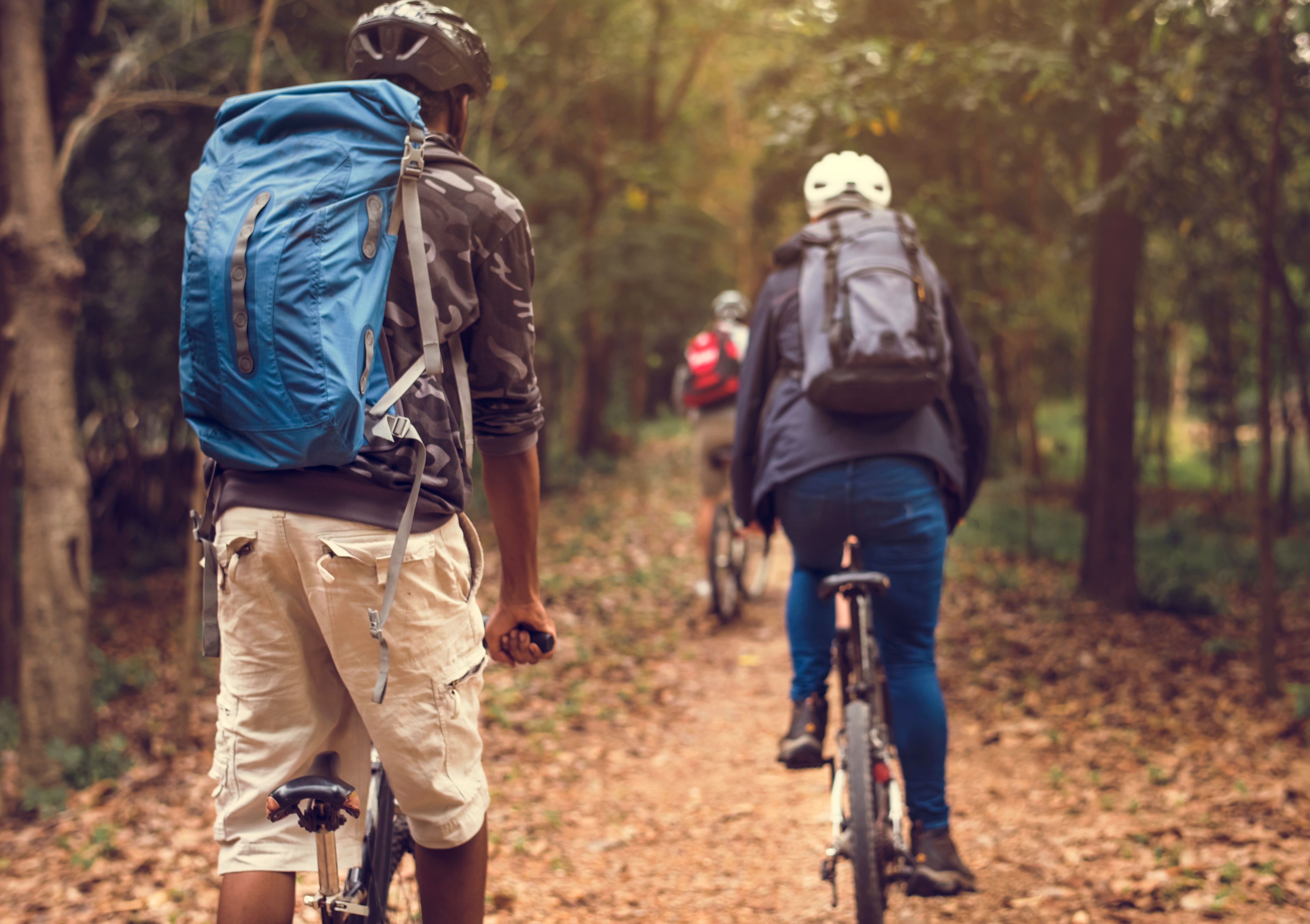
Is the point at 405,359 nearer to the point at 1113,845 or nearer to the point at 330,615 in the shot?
the point at 330,615

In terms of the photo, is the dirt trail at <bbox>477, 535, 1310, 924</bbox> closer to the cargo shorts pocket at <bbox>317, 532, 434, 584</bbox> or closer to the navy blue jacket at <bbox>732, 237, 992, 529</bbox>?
the navy blue jacket at <bbox>732, 237, 992, 529</bbox>

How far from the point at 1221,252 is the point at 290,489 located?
10088 millimetres

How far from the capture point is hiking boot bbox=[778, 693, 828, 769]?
352cm

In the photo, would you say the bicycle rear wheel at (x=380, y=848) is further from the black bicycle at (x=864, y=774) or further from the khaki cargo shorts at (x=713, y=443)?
the khaki cargo shorts at (x=713, y=443)

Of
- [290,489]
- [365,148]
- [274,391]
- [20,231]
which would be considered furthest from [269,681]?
[20,231]

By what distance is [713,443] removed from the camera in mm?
7805

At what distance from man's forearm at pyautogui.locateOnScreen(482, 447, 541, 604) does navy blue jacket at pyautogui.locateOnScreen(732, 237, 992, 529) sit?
136cm

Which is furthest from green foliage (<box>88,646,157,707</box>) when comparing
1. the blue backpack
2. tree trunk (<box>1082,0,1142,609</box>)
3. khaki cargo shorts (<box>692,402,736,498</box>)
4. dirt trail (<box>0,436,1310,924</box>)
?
tree trunk (<box>1082,0,1142,609</box>)

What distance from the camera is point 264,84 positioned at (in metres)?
→ 7.23

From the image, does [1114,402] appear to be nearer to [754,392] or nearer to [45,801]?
[754,392]

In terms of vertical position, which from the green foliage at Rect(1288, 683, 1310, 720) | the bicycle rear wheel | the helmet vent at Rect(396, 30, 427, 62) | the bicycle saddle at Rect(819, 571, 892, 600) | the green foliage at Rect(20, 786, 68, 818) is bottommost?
the green foliage at Rect(20, 786, 68, 818)

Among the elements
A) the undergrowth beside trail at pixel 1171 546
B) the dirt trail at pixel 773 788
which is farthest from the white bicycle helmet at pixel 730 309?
the undergrowth beside trail at pixel 1171 546

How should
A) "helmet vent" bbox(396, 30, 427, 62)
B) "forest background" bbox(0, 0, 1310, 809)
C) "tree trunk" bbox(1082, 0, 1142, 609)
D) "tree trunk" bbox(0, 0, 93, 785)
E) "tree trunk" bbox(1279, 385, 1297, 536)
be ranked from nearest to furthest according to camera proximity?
"helmet vent" bbox(396, 30, 427, 62)
"tree trunk" bbox(0, 0, 93, 785)
"forest background" bbox(0, 0, 1310, 809)
"tree trunk" bbox(1082, 0, 1142, 609)
"tree trunk" bbox(1279, 385, 1297, 536)

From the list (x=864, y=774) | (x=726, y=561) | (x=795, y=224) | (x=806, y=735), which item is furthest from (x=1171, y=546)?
(x=864, y=774)
